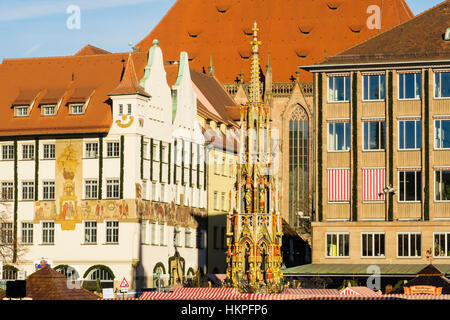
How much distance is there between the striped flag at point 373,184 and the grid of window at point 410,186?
1.21 m

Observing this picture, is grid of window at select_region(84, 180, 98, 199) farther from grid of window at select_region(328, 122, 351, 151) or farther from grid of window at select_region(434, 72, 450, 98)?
grid of window at select_region(434, 72, 450, 98)

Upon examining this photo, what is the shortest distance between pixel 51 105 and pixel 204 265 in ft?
62.8

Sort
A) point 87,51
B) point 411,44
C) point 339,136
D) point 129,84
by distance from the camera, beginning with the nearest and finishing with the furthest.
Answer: point 411,44, point 339,136, point 129,84, point 87,51

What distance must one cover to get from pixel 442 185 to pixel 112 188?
24.4m

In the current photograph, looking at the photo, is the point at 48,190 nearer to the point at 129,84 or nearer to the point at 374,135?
the point at 129,84

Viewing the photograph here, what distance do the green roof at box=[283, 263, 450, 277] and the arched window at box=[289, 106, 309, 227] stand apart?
1608 inches

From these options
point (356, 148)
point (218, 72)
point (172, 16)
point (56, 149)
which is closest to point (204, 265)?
point (56, 149)

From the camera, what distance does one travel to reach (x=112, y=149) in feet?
285

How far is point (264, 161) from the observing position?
194ft

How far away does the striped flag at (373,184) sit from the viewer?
76250mm

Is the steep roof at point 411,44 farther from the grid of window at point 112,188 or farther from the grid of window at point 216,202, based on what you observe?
the grid of window at point 216,202

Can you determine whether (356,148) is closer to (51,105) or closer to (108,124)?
(108,124)

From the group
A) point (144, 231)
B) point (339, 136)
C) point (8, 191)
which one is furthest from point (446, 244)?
point (8, 191)

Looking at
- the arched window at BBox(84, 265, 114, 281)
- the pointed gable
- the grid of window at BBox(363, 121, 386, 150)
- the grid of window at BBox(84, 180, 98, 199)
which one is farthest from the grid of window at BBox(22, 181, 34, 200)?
the grid of window at BBox(363, 121, 386, 150)
